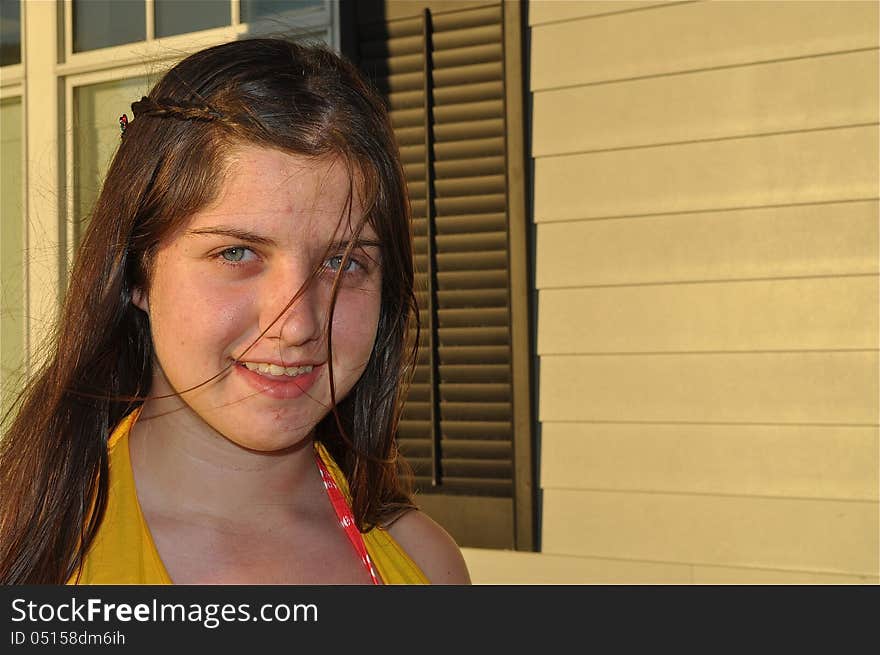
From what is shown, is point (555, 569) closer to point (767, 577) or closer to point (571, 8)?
point (767, 577)

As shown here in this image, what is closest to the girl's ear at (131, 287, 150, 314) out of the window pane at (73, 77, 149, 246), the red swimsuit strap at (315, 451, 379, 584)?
the red swimsuit strap at (315, 451, 379, 584)

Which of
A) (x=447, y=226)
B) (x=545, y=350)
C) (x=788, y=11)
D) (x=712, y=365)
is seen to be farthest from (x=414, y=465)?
(x=788, y=11)

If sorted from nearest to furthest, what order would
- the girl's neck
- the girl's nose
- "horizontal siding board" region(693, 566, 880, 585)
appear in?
1. the girl's nose
2. the girl's neck
3. "horizontal siding board" region(693, 566, 880, 585)

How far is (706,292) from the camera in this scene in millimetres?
2598

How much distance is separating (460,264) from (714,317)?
2.28ft

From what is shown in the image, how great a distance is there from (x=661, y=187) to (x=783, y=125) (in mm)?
332

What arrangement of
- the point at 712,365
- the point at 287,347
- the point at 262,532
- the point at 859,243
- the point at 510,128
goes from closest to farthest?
1. the point at 287,347
2. the point at 262,532
3. the point at 859,243
4. the point at 712,365
5. the point at 510,128

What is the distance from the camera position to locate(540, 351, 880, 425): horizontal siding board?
2.45 m

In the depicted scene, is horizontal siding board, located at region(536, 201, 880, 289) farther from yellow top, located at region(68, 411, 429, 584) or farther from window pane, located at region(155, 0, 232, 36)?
yellow top, located at region(68, 411, 429, 584)

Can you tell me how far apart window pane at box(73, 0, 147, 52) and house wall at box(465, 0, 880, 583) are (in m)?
1.03

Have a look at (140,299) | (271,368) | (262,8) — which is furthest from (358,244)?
(262,8)

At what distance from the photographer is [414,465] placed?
2.88 metres

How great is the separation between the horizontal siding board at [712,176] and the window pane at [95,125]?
109 centimetres

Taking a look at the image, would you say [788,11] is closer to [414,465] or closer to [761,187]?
[761,187]
